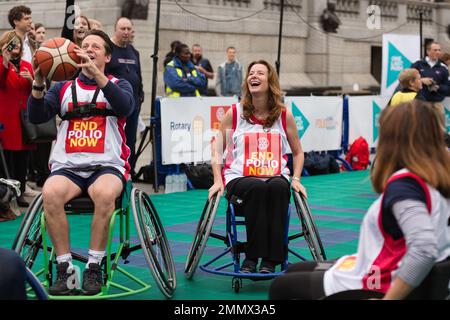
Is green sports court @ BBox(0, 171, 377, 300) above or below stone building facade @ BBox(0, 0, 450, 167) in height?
below

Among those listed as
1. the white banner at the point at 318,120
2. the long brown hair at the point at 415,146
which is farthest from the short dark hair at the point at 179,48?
the long brown hair at the point at 415,146

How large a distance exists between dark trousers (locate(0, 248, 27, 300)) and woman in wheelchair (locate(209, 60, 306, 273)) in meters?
2.94

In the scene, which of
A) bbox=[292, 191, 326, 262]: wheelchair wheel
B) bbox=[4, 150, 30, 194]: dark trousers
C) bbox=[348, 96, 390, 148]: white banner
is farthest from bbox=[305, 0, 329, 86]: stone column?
bbox=[292, 191, 326, 262]: wheelchair wheel

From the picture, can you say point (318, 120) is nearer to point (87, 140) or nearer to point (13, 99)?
point (13, 99)

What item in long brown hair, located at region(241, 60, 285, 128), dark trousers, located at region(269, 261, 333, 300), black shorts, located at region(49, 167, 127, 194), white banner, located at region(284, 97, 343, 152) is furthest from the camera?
white banner, located at region(284, 97, 343, 152)

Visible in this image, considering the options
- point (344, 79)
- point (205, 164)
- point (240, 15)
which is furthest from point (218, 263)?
point (344, 79)

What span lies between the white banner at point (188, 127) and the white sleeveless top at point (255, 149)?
5.42 meters

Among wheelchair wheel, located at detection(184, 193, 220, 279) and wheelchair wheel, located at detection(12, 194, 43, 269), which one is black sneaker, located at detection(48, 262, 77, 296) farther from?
wheelchair wheel, located at detection(184, 193, 220, 279)

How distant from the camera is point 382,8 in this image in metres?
30.0

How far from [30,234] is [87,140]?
2.52 ft

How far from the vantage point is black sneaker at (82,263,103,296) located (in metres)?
6.00

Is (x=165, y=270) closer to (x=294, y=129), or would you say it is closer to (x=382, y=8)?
(x=294, y=129)

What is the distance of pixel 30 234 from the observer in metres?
6.44
